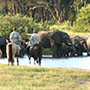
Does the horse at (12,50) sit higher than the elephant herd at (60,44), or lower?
higher

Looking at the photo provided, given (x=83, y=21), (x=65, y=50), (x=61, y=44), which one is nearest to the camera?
(x=65, y=50)

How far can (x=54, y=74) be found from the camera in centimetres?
1305

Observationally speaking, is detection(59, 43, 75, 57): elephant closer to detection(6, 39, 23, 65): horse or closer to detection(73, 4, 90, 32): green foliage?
detection(6, 39, 23, 65): horse

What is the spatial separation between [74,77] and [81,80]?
2.12 ft

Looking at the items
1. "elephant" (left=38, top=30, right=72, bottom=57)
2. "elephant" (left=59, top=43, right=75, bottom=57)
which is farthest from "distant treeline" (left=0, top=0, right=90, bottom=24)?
"elephant" (left=59, top=43, right=75, bottom=57)

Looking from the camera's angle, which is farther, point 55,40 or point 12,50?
point 55,40

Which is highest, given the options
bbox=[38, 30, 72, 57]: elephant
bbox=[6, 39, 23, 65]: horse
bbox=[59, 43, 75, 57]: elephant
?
bbox=[6, 39, 23, 65]: horse

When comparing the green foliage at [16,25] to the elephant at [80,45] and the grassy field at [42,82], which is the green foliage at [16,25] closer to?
the elephant at [80,45]

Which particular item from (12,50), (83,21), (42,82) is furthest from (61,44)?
(42,82)

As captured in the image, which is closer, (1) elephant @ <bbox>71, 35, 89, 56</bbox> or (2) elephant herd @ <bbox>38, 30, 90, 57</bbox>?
(2) elephant herd @ <bbox>38, 30, 90, 57</bbox>

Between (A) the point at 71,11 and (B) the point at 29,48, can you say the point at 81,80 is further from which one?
(A) the point at 71,11

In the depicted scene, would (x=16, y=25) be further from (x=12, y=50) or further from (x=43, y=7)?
(x=43, y=7)

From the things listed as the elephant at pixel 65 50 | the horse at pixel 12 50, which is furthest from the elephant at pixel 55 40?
the horse at pixel 12 50

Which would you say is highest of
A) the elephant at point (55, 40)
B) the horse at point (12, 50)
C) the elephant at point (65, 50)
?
the horse at point (12, 50)
